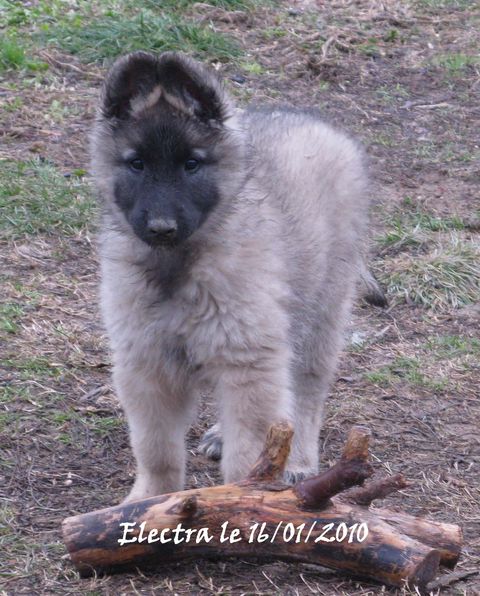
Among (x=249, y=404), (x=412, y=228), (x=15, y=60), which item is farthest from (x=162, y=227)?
(x=15, y=60)

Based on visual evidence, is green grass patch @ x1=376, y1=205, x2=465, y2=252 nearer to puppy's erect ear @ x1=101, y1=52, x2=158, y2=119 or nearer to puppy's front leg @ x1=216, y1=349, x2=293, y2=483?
puppy's front leg @ x1=216, y1=349, x2=293, y2=483

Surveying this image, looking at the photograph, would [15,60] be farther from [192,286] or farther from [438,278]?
[192,286]

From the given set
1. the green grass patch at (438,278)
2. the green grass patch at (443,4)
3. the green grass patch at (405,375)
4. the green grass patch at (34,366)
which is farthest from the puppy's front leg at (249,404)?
the green grass patch at (443,4)

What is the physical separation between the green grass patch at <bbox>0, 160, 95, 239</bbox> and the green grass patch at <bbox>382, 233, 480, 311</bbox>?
1752 millimetres

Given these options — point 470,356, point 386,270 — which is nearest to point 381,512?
point 470,356

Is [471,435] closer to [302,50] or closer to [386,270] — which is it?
[386,270]

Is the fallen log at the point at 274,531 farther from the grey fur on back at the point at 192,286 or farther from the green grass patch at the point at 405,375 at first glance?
the green grass patch at the point at 405,375

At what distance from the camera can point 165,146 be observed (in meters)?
3.55

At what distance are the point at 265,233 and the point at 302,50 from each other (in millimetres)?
5693

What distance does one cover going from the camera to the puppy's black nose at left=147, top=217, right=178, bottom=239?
11.3ft

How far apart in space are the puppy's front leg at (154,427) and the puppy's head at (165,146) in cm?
53

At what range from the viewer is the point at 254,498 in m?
3.32

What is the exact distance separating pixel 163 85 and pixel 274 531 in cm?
145

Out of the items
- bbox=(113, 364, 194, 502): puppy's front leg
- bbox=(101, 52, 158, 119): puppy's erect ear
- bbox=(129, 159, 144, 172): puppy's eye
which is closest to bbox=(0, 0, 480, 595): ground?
bbox=(113, 364, 194, 502): puppy's front leg
